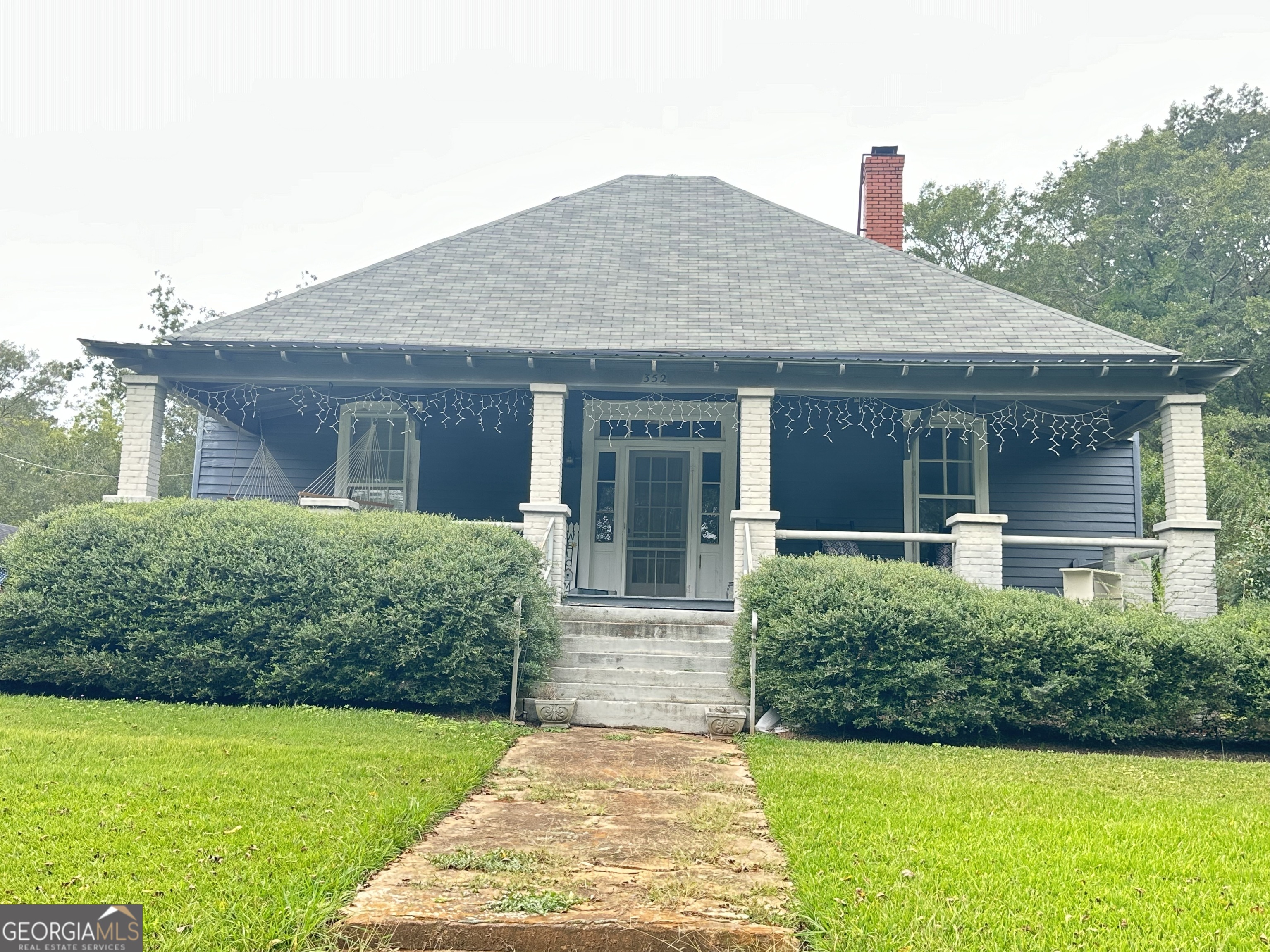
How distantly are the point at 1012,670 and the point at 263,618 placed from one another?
5.99 m

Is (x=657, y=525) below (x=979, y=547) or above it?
above

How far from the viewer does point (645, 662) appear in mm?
9047

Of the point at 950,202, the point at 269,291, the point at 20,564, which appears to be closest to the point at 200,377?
the point at 20,564

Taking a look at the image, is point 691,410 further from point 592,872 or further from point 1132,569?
point 592,872

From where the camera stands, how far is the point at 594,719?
8109 mm

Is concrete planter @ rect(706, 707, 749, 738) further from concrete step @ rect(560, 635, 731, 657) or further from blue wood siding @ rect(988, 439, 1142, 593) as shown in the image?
blue wood siding @ rect(988, 439, 1142, 593)

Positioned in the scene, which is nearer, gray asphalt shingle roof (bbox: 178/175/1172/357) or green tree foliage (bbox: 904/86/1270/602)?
gray asphalt shingle roof (bbox: 178/175/1172/357)

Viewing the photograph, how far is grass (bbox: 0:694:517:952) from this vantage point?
3311mm

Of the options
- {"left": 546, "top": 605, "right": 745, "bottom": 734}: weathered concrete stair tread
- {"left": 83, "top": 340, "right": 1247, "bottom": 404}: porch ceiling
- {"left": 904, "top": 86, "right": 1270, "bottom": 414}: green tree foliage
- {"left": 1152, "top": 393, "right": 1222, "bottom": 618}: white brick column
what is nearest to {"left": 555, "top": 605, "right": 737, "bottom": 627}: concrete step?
{"left": 546, "top": 605, "right": 745, "bottom": 734}: weathered concrete stair tread

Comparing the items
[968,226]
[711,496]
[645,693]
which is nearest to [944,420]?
[711,496]

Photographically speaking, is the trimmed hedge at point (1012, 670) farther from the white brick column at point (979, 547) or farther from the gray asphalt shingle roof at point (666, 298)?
the gray asphalt shingle roof at point (666, 298)

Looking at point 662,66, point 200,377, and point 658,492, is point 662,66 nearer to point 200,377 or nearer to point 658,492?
point 658,492

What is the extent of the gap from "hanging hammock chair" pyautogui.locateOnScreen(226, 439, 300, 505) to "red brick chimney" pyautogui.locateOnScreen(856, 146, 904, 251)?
9755 mm

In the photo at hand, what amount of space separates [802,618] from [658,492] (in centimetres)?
523
